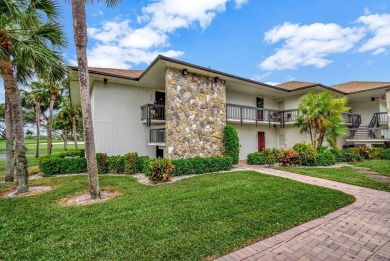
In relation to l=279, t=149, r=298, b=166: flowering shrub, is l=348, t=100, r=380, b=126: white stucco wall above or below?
above

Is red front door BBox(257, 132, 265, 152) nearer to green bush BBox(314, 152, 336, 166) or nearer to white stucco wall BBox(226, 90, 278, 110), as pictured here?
white stucco wall BBox(226, 90, 278, 110)

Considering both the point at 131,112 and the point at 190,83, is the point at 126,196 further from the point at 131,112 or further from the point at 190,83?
the point at 131,112

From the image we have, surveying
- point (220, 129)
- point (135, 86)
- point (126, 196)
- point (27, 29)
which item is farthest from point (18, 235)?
point (135, 86)

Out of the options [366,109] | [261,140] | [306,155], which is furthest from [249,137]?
[366,109]

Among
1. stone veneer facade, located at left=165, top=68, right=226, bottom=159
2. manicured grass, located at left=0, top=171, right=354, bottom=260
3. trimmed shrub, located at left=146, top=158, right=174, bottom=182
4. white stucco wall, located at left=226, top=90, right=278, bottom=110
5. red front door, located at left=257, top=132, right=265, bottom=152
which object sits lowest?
manicured grass, located at left=0, top=171, right=354, bottom=260

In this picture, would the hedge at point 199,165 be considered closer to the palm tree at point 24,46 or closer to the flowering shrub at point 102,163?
the flowering shrub at point 102,163

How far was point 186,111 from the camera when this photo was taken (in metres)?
10.5

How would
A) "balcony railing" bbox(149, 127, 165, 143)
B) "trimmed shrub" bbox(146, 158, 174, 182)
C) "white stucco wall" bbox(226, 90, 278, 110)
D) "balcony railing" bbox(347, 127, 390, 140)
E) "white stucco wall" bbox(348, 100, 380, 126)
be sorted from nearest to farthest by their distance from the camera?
1. "trimmed shrub" bbox(146, 158, 174, 182)
2. "balcony railing" bbox(149, 127, 165, 143)
3. "white stucco wall" bbox(226, 90, 278, 110)
4. "balcony railing" bbox(347, 127, 390, 140)
5. "white stucco wall" bbox(348, 100, 380, 126)

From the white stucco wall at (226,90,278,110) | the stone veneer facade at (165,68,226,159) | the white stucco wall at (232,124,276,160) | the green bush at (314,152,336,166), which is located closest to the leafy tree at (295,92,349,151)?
the green bush at (314,152,336,166)

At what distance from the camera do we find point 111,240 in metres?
3.37

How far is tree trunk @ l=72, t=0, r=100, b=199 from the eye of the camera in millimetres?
5902

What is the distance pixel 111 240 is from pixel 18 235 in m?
2.04

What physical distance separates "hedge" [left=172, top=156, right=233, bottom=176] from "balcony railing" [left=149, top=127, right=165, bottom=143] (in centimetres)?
301

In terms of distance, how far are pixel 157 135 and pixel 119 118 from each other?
2.76 metres
